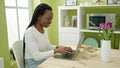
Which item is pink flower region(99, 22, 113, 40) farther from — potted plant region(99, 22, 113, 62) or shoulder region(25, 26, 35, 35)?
shoulder region(25, 26, 35, 35)

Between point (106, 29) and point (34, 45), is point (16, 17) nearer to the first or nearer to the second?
point (34, 45)

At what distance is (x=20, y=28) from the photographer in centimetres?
294

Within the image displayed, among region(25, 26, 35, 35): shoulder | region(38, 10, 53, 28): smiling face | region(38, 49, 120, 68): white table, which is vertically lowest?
region(38, 49, 120, 68): white table

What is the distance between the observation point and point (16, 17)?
2809 mm

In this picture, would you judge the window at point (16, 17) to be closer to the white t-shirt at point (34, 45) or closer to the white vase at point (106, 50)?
the white t-shirt at point (34, 45)

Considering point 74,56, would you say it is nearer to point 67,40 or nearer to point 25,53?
point 25,53

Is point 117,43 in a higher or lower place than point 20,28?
lower

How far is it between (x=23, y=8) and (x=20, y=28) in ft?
1.29

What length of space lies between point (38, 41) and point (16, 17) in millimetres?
1303

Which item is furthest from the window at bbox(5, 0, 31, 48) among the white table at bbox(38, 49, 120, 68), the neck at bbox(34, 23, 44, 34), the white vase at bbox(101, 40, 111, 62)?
the white vase at bbox(101, 40, 111, 62)

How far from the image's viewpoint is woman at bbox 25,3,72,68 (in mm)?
1554

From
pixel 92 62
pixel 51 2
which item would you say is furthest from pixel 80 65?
pixel 51 2

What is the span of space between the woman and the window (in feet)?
3.56

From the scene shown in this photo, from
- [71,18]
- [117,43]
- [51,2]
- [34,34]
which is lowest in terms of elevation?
[117,43]
